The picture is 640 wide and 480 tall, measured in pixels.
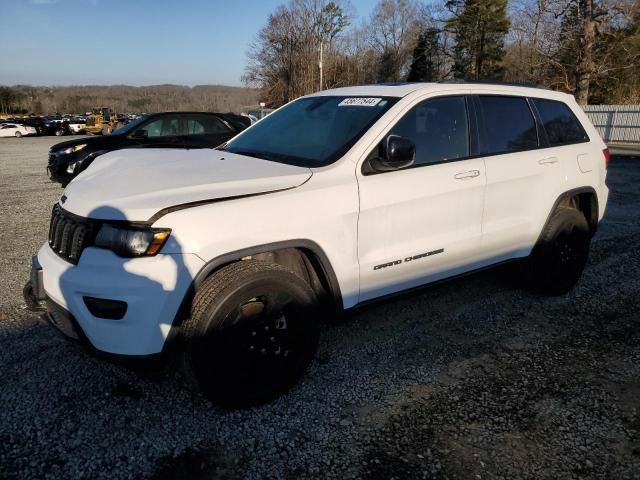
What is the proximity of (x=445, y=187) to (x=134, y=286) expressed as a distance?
2063 mm

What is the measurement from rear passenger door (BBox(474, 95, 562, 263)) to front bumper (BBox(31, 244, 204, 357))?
2.29 meters

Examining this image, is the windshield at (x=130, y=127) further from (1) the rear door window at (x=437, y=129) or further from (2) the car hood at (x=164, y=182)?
(1) the rear door window at (x=437, y=129)

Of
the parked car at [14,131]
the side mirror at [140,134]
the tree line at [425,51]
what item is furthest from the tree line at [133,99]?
the side mirror at [140,134]

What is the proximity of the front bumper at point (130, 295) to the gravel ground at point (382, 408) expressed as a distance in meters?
0.56

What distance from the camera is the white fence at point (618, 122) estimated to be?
23.6m

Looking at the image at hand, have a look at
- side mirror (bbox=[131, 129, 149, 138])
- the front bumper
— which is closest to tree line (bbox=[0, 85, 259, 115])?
side mirror (bbox=[131, 129, 149, 138])

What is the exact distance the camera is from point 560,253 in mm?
4223

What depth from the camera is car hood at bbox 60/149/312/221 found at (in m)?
2.36

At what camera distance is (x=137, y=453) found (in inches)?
94.1

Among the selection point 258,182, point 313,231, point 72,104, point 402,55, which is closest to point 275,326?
point 313,231

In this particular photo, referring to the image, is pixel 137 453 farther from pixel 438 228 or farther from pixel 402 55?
pixel 402 55

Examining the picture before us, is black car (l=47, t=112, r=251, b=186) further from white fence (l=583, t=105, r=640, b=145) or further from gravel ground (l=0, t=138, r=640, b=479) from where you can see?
white fence (l=583, t=105, r=640, b=145)

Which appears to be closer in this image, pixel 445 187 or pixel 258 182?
pixel 258 182

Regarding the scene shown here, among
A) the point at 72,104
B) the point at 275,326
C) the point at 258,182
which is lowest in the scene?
the point at 275,326
